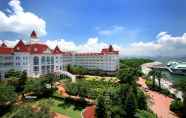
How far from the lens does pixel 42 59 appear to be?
6844 cm

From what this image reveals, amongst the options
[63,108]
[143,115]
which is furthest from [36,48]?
[143,115]

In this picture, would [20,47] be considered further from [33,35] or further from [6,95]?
[6,95]

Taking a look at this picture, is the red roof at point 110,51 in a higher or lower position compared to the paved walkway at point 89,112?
higher

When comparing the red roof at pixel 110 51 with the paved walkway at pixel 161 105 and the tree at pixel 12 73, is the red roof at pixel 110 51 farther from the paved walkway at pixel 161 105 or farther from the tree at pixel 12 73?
the tree at pixel 12 73

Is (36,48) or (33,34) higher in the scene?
(33,34)

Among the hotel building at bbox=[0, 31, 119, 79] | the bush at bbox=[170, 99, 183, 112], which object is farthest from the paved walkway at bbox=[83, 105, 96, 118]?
the hotel building at bbox=[0, 31, 119, 79]

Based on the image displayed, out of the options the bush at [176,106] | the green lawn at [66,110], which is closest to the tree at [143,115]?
the bush at [176,106]

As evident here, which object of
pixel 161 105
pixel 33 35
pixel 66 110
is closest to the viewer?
pixel 66 110

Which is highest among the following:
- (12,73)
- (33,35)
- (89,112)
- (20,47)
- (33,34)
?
(33,34)

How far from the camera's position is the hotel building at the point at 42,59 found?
62.8 metres

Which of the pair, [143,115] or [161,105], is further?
[161,105]

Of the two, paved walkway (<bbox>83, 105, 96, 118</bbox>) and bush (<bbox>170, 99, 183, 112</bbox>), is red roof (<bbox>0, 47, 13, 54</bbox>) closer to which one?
paved walkway (<bbox>83, 105, 96, 118</bbox>)

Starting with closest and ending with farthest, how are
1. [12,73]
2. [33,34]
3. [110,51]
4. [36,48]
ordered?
[12,73]
[36,48]
[33,34]
[110,51]

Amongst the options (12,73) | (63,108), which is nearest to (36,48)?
(12,73)
